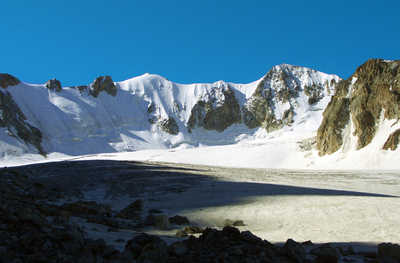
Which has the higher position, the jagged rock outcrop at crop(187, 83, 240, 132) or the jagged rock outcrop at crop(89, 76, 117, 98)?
the jagged rock outcrop at crop(89, 76, 117, 98)

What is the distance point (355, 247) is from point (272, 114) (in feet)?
341

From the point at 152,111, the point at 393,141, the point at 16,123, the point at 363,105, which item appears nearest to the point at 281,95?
the point at 152,111

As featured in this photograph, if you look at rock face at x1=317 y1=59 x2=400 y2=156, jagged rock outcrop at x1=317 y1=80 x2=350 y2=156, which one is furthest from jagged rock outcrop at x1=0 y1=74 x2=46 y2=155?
rock face at x1=317 y1=59 x2=400 y2=156

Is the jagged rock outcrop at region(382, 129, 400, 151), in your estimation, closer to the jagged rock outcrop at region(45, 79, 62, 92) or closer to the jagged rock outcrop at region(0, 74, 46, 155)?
the jagged rock outcrop at region(0, 74, 46, 155)

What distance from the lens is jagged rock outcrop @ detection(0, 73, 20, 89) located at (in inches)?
3236

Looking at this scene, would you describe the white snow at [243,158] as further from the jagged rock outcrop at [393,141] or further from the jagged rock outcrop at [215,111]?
the jagged rock outcrop at [215,111]

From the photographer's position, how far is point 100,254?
4.41 meters

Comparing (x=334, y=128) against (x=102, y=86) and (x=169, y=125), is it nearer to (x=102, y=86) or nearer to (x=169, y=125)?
(x=169, y=125)

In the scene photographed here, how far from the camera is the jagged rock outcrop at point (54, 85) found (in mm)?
93225

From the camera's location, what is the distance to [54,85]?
3708 inches

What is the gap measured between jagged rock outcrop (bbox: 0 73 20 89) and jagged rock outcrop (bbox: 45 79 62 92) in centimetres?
861

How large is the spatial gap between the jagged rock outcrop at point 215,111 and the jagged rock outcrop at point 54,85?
148 feet

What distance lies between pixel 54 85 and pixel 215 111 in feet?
185

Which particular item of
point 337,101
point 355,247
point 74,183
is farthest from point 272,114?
point 355,247
